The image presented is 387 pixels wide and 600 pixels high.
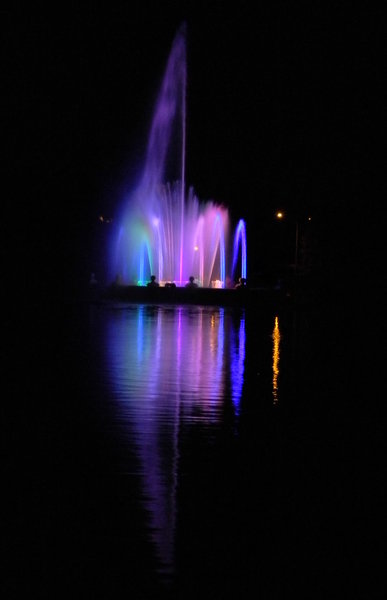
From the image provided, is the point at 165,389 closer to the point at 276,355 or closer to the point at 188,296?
the point at 276,355

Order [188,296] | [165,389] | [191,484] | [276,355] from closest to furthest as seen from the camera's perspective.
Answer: [191,484]
[165,389]
[276,355]
[188,296]

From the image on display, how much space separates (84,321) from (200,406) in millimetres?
11692

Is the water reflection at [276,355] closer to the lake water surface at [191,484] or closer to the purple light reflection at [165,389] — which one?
the lake water surface at [191,484]

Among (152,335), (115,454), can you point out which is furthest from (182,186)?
(115,454)

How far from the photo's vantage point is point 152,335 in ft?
55.0

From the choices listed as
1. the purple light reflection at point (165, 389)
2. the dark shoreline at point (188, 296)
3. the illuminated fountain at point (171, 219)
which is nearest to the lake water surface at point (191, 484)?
the purple light reflection at point (165, 389)

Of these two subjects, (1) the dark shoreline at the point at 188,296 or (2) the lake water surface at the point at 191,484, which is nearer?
(2) the lake water surface at the point at 191,484

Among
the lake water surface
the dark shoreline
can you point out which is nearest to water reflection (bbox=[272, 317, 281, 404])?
the lake water surface

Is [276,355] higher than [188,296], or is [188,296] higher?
[188,296]

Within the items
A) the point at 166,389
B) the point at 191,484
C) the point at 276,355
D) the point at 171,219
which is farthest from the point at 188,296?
the point at 191,484

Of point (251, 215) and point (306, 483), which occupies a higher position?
point (251, 215)

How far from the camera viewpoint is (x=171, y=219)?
35094mm

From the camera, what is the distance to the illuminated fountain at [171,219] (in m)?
33.6

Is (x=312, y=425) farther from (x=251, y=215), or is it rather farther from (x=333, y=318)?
(x=251, y=215)
